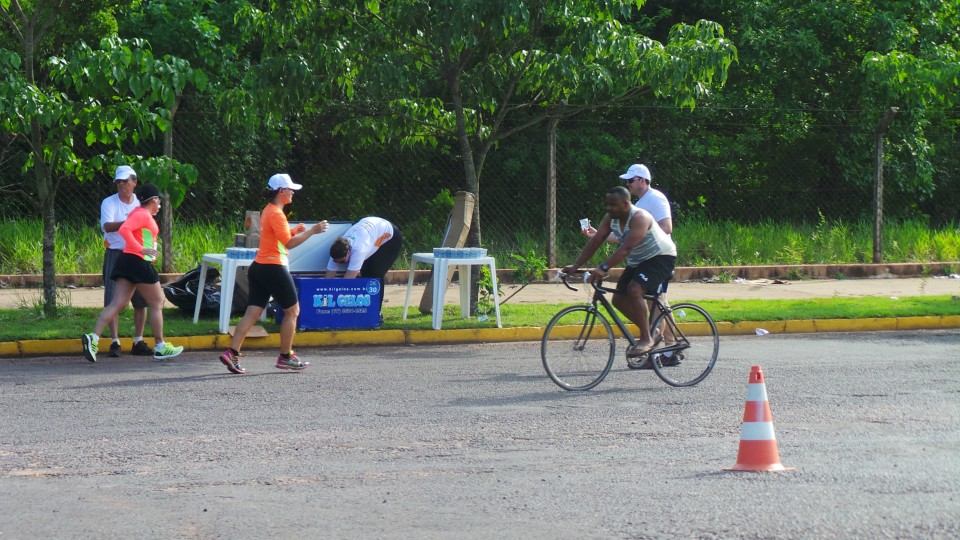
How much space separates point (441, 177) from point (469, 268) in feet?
20.1

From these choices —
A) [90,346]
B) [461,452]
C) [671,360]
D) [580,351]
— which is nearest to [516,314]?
[671,360]

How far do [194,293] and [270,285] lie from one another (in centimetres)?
325

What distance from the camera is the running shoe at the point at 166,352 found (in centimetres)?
1105

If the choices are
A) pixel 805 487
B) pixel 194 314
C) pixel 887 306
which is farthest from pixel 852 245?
pixel 805 487

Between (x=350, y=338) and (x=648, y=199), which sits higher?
(x=648, y=199)

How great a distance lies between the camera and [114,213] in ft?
37.8

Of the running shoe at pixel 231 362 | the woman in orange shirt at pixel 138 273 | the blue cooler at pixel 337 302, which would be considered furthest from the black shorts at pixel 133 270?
the blue cooler at pixel 337 302

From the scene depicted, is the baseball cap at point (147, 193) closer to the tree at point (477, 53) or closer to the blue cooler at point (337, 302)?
the blue cooler at point (337, 302)

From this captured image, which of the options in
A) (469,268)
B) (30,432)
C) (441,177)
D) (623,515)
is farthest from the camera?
(441,177)

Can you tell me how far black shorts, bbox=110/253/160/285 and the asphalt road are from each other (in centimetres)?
74

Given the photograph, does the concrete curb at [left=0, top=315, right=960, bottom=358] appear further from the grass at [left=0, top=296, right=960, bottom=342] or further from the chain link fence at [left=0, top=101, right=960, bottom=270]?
the chain link fence at [left=0, top=101, right=960, bottom=270]

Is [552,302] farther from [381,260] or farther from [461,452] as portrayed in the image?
[461,452]

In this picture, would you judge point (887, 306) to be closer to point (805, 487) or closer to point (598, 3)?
point (598, 3)

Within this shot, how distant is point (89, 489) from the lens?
6.15 m
